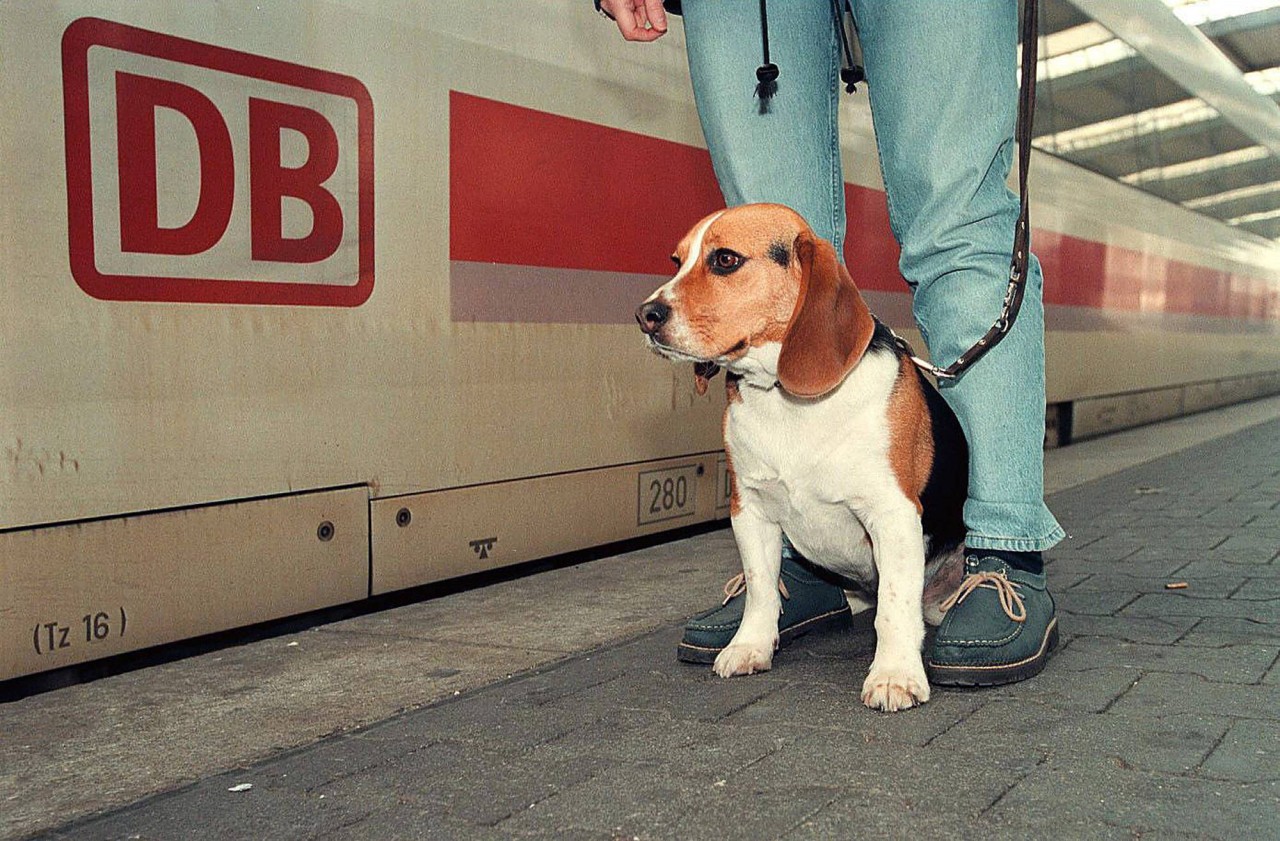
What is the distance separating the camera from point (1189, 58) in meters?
10.3

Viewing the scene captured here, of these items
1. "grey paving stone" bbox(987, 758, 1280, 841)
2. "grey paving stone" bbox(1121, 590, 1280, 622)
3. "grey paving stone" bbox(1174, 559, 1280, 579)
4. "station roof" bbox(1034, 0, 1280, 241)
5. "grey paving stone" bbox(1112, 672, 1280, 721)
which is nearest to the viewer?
"grey paving stone" bbox(987, 758, 1280, 841)

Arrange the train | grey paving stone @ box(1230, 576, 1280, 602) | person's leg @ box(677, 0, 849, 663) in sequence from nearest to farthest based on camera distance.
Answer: the train, person's leg @ box(677, 0, 849, 663), grey paving stone @ box(1230, 576, 1280, 602)

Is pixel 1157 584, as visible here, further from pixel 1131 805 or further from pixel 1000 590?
pixel 1131 805

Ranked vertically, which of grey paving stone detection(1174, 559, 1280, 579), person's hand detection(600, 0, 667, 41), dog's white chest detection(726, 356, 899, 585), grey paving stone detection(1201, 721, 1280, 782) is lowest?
grey paving stone detection(1174, 559, 1280, 579)

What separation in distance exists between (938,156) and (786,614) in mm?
929

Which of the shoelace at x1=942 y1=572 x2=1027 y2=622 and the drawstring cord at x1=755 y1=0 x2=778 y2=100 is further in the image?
the drawstring cord at x1=755 y1=0 x2=778 y2=100

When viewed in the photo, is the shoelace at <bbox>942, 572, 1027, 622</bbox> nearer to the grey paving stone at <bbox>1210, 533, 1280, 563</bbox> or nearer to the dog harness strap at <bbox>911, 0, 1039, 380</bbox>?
the dog harness strap at <bbox>911, 0, 1039, 380</bbox>

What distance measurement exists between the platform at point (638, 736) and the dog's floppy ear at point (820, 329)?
0.54 meters

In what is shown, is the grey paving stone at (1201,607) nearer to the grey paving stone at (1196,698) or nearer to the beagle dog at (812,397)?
the grey paving stone at (1196,698)

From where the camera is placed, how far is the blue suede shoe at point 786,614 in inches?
97.7

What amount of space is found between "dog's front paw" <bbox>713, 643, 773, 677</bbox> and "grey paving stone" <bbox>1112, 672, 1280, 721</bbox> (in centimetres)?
61

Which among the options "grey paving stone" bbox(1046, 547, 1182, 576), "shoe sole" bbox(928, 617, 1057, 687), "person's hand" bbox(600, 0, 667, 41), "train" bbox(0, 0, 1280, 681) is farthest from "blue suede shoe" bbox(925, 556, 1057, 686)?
"train" bbox(0, 0, 1280, 681)

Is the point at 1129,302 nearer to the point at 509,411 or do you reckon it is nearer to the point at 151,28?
the point at 509,411

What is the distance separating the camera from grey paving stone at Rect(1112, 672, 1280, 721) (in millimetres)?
2059
